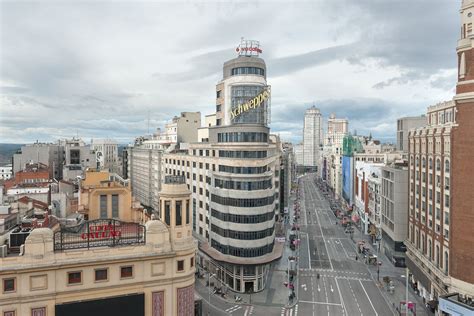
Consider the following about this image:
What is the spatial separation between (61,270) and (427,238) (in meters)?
59.3

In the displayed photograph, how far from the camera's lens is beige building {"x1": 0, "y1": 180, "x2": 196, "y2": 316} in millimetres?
34031

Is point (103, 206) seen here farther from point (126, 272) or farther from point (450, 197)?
point (450, 197)

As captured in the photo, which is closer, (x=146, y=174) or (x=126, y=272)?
(x=126, y=272)

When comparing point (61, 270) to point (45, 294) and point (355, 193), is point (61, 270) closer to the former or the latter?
point (45, 294)

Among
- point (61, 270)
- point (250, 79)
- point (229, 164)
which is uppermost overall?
point (250, 79)

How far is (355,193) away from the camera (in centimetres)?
14525

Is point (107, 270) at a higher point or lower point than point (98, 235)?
lower

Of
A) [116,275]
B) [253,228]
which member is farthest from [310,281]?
[116,275]

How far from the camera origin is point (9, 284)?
110 ft

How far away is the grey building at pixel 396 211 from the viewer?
8419cm

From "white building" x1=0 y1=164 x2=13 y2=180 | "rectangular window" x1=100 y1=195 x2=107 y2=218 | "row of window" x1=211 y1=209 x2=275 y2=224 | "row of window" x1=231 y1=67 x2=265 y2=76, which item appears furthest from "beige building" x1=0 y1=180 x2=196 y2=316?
"white building" x1=0 y1=164 x2=13 y2=180

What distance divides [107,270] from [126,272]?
1.83m

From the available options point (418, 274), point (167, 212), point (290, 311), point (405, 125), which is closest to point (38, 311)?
point (167, 212)

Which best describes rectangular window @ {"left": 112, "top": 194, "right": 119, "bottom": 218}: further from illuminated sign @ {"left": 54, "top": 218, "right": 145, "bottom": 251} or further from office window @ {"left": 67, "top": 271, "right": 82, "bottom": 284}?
office window @ {"left": 67, "top": 271, "right": 82, "bottom": 284}
